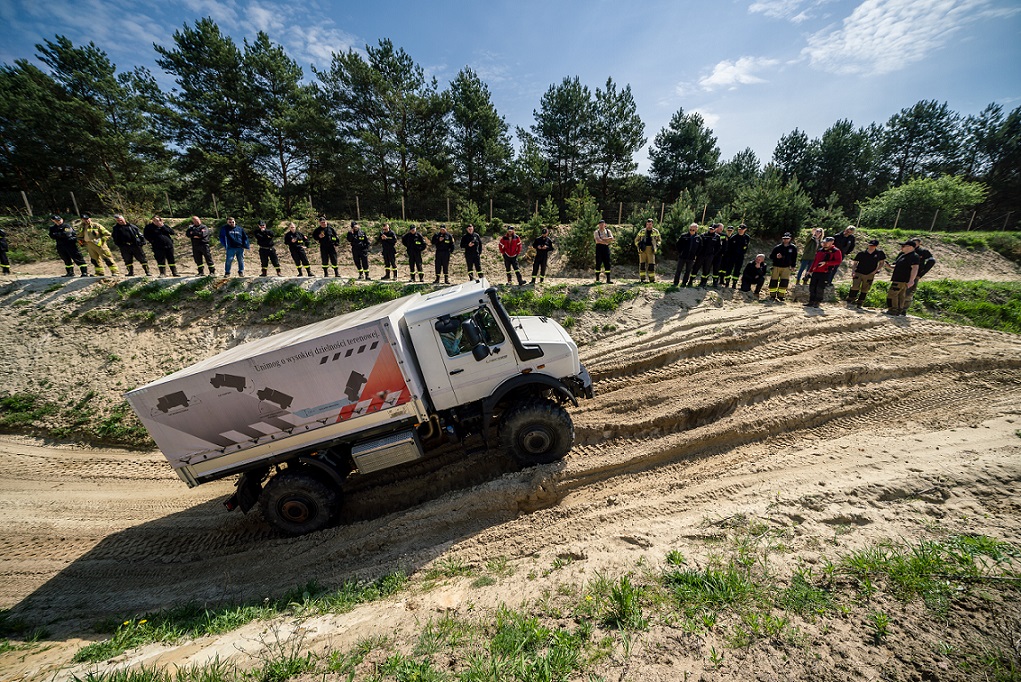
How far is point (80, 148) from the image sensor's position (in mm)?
22828

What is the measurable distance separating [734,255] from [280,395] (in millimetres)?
11680

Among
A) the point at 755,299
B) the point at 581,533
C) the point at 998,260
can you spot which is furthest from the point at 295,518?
the point at 998,260

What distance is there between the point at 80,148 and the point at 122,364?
24.2 meters

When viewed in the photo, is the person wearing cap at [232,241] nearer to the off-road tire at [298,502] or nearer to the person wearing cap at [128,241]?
the person wearing cap at [128,241]

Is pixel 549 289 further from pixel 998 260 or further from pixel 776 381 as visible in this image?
pixel 998 260

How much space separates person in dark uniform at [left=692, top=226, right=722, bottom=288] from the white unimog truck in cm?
720

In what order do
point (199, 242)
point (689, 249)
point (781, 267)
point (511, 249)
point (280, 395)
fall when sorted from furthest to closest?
1. point (199, 242)
2. point (511, 249)
3. point (689, 249)
4. point (781, 267)
5. point (280, 395)

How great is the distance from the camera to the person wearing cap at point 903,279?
9.21 m

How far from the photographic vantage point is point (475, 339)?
5.22m

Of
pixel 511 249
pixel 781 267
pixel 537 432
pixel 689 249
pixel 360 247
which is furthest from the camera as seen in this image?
pixel 360 247

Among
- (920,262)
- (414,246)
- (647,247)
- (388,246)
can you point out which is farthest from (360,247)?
(920,262)

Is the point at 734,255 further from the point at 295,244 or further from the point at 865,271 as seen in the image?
the point at 295,244

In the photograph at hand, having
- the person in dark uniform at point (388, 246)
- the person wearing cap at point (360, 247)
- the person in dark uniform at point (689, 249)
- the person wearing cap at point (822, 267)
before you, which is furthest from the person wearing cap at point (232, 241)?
the person wearing cap at point (822, 267)

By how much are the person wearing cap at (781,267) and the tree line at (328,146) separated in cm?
1069
